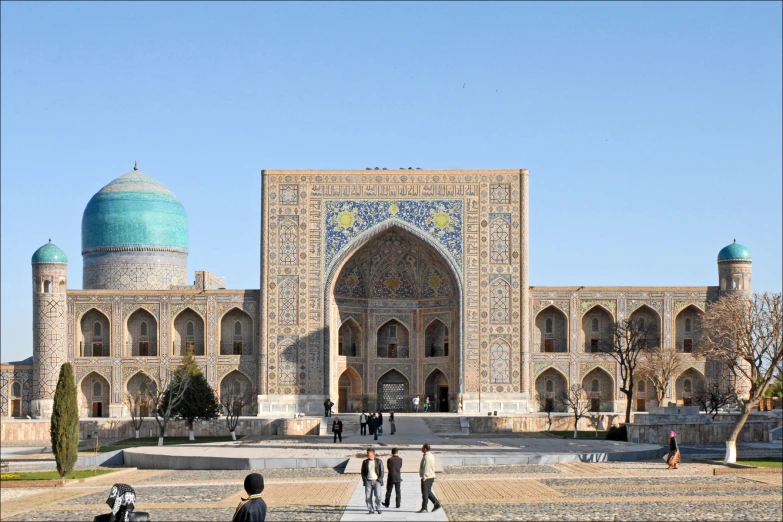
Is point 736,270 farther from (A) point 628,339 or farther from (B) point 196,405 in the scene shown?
(B) point 196,405

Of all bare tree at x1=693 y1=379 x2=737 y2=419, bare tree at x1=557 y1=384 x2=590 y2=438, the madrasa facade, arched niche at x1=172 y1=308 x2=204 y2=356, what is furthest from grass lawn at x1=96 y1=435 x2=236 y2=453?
bare tree at x1=693 y1=379 x2=737 y2=419

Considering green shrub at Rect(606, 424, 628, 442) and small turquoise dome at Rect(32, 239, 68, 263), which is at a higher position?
small turquoise dome at Rect(32, 239, 68, 263)

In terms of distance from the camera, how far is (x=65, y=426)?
22734mm

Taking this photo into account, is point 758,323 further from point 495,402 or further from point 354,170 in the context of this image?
point 354,170

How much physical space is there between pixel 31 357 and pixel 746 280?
27.6 m

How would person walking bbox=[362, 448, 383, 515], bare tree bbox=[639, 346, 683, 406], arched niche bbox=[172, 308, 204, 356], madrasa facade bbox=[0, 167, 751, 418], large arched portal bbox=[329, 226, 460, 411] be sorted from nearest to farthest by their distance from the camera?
person walking bbox=[362, 448, 383, 515], bare tree bbox=[639, 346, 683, 406], madrasa facade bbox=[0, 167, 751, 418], arched niche bbox=[172, 308, 204, 356], large arched portal bbox=[329, 226, 460, 411]

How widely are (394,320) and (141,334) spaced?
964 cm

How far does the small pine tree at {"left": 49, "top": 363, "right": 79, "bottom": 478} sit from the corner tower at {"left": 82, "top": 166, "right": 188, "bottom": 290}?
25619 mm

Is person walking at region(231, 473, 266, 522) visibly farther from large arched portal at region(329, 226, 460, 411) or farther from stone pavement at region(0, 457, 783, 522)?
large arched portal at region(329, 226, 460, 411)

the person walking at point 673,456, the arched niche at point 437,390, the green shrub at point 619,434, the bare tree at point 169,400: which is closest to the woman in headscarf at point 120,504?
the person walking at point 673,456

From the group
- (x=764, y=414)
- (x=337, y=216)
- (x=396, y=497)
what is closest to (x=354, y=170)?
(x=337, y=216)

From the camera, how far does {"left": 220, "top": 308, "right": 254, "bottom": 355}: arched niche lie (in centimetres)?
4409

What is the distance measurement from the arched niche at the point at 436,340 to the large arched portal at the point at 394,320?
4cm

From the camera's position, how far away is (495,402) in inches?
1647
